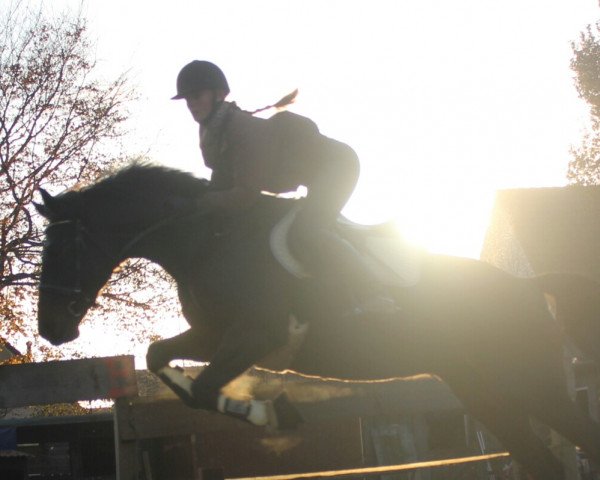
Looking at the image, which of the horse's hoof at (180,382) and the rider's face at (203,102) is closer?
the horse's hoof at (180,382)

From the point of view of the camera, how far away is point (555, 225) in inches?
1110

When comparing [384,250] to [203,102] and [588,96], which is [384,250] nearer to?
[203,102]

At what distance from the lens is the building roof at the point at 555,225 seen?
26422 mm

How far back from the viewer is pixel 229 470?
19016mm

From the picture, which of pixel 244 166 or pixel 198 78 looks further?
pixel 198 78

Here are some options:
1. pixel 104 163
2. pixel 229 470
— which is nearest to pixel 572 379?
pixel 229 470

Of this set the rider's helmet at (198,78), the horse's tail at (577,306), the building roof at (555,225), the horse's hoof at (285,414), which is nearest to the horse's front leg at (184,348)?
the horse's hoof at (285,414)

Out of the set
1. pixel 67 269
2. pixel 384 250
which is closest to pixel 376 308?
pixel 384 250

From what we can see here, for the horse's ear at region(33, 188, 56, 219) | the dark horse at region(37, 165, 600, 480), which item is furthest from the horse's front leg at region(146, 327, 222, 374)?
the horse's ear at region(33, 188, 56, 219)

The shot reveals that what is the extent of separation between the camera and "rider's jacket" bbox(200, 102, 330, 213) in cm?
507

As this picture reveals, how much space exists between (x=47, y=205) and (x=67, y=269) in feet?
1.37

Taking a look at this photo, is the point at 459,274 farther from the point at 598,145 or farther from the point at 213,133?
the point at 598,145

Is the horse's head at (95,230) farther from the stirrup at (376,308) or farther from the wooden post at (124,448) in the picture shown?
the stirrup at (376,308)

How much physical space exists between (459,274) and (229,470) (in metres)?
14.2
